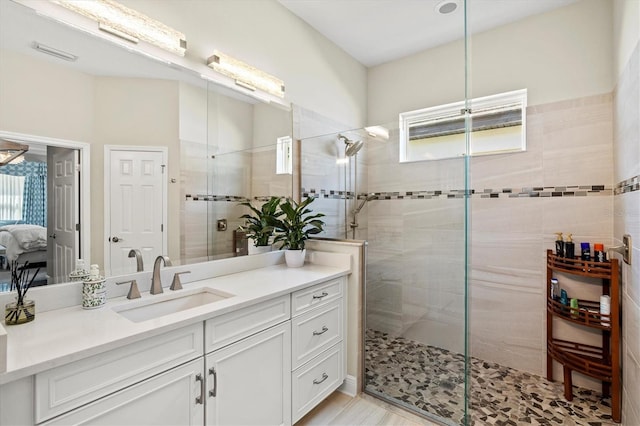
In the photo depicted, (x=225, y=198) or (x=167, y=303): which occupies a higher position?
(x=225, y=198)

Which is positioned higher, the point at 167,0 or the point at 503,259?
the point at 167,0

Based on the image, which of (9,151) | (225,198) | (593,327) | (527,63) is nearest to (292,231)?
(225,198)

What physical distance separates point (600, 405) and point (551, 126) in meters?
1.97

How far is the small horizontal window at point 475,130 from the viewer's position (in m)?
2.57

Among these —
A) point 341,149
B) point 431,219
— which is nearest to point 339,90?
point 341,149

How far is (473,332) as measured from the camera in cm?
276

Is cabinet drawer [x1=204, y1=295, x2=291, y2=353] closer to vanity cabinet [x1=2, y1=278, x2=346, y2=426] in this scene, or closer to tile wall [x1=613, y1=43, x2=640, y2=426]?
vanity cabinet [x1=2, y1=278, x2=346, y2=426]

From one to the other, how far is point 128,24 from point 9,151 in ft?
2.73

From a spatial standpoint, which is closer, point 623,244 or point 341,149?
point 623,244

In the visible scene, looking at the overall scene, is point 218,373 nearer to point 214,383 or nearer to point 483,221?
point 214,383

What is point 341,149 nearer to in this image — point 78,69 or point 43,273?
point 78,69

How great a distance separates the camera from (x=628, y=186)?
1.74m

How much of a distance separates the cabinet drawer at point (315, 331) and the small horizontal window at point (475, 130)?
4.88ft

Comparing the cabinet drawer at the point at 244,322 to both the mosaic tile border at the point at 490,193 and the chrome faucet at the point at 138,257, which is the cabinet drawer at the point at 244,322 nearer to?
the chrome faucet at the point at 138,257
